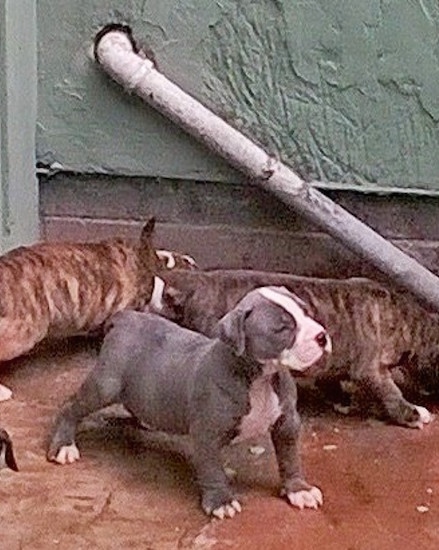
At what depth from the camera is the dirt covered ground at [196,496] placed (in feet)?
13.1

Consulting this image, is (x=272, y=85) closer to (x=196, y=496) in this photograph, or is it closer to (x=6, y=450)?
(x=196, y=496)

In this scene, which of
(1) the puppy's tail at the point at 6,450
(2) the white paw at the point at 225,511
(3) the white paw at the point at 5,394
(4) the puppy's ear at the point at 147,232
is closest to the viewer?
(1) the puppy's tail at the point at 6,450

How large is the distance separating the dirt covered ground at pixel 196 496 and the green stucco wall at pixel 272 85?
0.99 meters

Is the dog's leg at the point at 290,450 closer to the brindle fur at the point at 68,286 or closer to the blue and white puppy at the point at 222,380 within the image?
the blue and white puppy at the point at 222,380

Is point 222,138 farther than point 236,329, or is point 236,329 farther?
point 222,138

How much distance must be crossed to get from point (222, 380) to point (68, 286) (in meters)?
1.16

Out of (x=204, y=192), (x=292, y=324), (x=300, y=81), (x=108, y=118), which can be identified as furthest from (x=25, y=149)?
(x=292, y=324)

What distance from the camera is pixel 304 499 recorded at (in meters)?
4.16

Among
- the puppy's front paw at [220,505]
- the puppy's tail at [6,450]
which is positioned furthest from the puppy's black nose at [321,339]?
the puppy's tail at [6,450]

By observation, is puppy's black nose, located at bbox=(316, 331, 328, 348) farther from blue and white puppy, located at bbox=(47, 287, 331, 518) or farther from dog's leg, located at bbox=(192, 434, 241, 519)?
dog's leg, located at bbox=(192, 434, 241, 519)

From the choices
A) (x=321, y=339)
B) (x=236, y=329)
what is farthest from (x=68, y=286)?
(x=321, y=339)

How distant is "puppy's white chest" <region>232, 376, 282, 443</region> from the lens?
4090 millimetres

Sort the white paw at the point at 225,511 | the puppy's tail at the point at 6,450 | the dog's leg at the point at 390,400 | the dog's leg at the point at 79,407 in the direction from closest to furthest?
the puppy's tail at the point at 6,450 < the white paw at the point at 225,511 < the dog's leg at the point at 79,407 < the dog's leg at the point at 390,400

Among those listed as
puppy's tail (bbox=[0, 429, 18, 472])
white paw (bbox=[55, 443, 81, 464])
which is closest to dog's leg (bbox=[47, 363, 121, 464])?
white paw (bbox=[55, 443, 81, 464])
